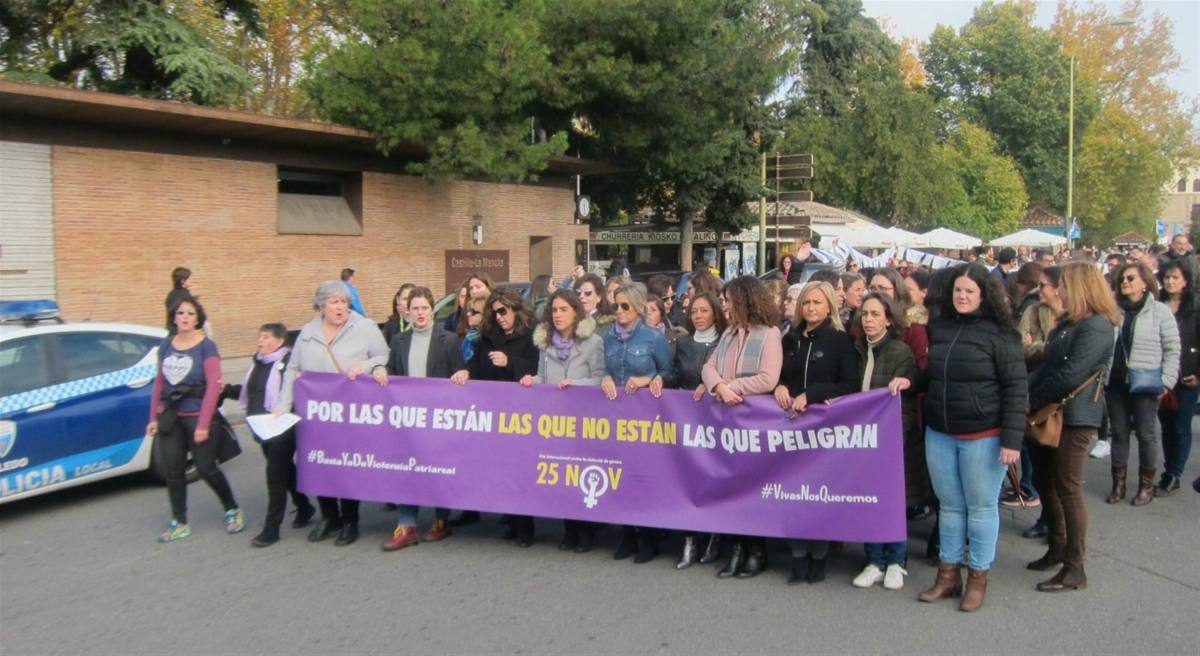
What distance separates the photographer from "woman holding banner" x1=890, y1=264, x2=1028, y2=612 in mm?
4773

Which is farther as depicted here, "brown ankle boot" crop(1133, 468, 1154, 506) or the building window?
the building window

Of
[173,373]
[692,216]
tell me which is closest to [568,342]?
[173,373]

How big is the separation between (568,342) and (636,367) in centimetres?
54

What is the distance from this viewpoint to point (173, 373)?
6.34 meters

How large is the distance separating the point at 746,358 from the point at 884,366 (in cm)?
81

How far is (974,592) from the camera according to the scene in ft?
16.4

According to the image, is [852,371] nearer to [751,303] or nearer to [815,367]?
[815,367]

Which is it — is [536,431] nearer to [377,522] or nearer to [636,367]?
[636,367]

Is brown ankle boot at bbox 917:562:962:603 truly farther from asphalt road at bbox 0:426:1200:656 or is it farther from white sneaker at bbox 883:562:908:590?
white sneaker at bbox 883:562:908:590

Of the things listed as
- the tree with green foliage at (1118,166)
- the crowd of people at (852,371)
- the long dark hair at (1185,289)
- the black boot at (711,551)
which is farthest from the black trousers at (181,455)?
the tree with green foliage at (1118,166)

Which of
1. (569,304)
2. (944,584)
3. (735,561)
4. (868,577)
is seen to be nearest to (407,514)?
(569,304)

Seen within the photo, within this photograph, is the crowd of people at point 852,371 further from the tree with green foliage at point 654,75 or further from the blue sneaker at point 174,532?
the tree with green foliage at point 654,75

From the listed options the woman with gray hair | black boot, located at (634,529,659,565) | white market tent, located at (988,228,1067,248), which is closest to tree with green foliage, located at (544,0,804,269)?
white market tent, located at (988,228,1067,248)

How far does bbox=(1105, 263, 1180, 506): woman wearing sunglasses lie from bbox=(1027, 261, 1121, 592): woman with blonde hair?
1897 millimetres
